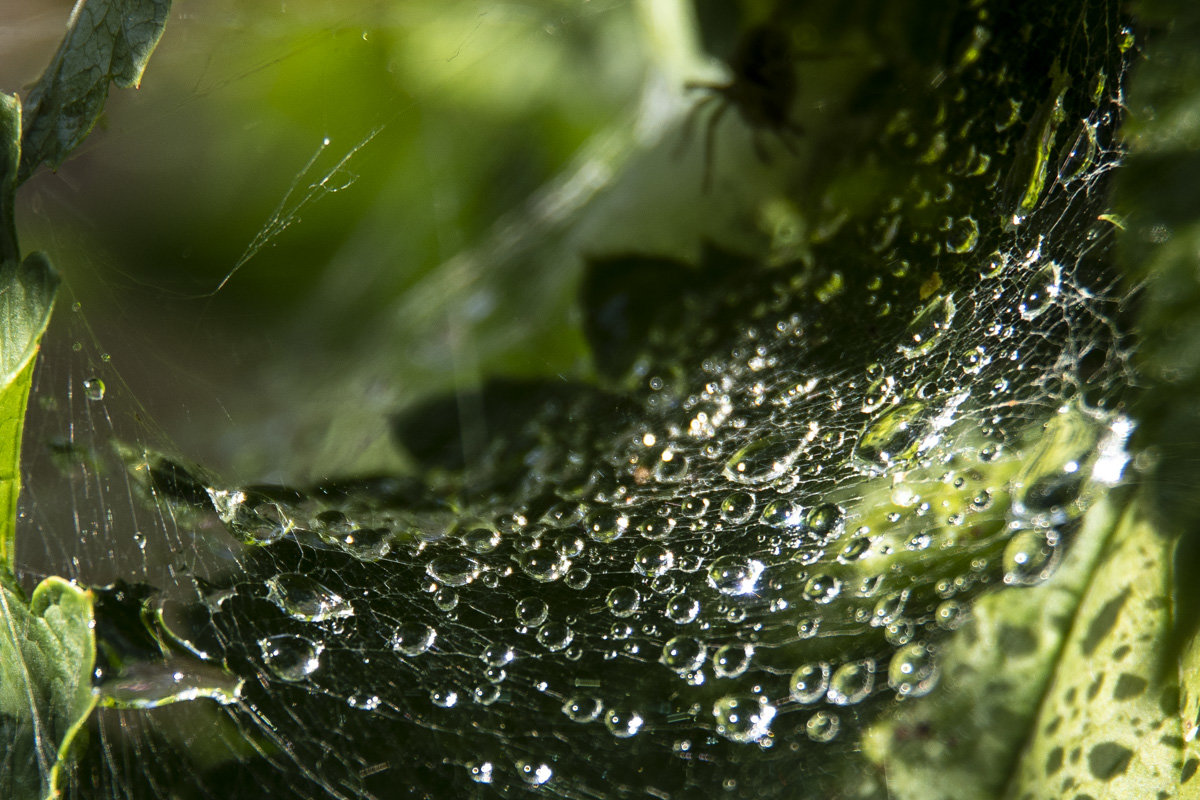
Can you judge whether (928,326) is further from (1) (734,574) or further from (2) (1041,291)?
(1) (734,574)

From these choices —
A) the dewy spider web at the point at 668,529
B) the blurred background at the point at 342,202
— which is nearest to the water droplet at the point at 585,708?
the dewy spider web at the point at 668,529

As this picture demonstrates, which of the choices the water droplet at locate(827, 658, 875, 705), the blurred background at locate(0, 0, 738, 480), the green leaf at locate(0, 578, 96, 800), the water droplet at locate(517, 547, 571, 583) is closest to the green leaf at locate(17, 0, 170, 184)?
the blurred background at locate(0, 0, 738, 480)

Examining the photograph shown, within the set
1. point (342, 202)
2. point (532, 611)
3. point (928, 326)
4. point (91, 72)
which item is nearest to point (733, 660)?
point (532, 611)

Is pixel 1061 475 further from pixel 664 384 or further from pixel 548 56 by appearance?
pixel 548 56

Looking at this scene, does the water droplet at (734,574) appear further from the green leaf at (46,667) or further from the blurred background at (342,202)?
the green leaf at (46,667)

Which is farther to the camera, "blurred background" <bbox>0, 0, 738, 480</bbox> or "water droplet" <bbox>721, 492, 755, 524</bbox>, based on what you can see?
"water droplet" <bbox>721, 492, 755, 524</bbox>

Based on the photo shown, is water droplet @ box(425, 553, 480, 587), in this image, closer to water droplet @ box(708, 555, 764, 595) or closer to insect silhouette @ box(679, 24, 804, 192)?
water droplet @ box(708, 555, 764, 595)

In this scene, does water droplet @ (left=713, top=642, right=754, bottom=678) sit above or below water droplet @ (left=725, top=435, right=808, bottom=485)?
below
